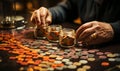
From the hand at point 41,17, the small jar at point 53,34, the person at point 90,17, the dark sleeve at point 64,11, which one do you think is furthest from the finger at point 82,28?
the dark sleeve at point 64,11

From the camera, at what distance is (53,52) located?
1.12 metres

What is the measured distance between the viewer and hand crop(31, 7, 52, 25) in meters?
1.37

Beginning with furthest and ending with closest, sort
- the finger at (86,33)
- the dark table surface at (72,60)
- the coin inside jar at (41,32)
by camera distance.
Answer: the coin inside jar at (41,32), the finger at (86,33), the dark table surface at (72,60)

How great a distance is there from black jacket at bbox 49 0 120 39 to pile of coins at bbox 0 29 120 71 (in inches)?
11.3

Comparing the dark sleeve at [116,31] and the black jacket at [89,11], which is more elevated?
the black jacket at [89,11]

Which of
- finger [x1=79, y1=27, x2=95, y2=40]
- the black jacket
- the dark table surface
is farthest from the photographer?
the black jacket

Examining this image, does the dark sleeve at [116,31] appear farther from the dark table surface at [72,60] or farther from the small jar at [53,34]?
the small jar at [53,34]

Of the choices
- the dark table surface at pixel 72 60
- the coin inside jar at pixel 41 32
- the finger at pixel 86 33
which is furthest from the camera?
the coin inside jar at pixel 41 32

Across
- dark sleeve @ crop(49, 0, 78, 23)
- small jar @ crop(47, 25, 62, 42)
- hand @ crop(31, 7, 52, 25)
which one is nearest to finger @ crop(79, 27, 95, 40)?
small jar @ crop(47, 25, 62, 42)

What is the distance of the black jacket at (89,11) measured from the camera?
4.98ft

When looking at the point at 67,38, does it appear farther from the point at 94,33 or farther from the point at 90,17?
the point at 90,17

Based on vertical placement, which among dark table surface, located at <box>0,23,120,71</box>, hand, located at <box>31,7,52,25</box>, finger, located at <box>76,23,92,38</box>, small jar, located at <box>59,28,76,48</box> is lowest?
dark table surface, located at <box>0,23,120,71</box>

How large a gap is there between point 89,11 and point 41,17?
380mm

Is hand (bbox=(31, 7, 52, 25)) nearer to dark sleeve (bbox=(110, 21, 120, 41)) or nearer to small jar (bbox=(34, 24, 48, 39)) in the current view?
small jar (bbox=(34, 24, 48, 39))
